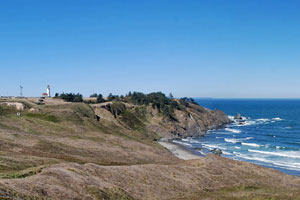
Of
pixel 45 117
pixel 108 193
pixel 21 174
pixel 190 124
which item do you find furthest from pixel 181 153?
pixel 21 174

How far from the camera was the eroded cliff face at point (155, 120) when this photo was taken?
13638cm

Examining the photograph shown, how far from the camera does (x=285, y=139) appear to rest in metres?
130

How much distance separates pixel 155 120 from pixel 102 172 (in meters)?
110

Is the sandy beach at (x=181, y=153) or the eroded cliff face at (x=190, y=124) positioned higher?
the eroded cliff face at (x=190, y=124)

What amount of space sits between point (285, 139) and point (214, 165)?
269ft

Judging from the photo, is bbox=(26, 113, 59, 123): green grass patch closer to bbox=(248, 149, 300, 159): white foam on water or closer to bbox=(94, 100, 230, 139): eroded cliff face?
bbox=(94, 100, 230, 139): eroded cliff face

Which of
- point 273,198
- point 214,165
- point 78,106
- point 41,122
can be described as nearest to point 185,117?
point 78,106

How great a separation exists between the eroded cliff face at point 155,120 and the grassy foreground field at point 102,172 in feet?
106

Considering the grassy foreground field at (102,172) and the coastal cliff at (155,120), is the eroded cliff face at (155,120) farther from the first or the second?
the grassy foreground field at (102,172)

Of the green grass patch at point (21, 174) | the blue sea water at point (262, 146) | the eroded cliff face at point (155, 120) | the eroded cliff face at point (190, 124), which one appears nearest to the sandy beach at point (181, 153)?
the blue sea water at point (262, 146)

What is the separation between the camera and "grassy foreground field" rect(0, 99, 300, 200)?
35.3m

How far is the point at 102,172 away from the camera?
44562 millimetres

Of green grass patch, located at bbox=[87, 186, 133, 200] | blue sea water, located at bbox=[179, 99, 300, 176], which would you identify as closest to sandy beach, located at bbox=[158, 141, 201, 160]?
blue sea water, located at bbox=[179, 99, 300, 176]

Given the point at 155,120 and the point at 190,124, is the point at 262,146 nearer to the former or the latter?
the point at 190,124
